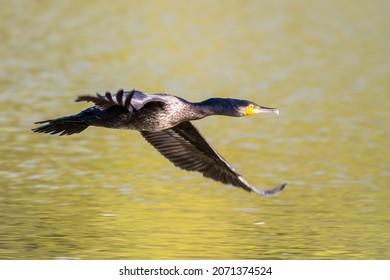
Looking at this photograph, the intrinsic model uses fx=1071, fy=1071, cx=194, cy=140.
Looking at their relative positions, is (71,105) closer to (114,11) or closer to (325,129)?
(325,129)

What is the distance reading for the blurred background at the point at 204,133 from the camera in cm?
1143

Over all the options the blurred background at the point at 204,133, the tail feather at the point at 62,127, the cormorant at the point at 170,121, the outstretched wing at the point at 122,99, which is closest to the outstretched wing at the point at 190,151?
the cormorant at the point at 170,121

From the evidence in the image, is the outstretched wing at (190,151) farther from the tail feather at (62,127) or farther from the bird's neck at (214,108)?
the tail feather at (62,127)

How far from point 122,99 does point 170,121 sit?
3.99 ft

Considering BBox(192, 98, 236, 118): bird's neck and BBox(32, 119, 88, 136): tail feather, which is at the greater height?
BBox(192, 98, 236, 118): bird's neck

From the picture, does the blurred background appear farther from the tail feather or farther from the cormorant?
the tail feather

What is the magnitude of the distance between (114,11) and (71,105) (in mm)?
12566

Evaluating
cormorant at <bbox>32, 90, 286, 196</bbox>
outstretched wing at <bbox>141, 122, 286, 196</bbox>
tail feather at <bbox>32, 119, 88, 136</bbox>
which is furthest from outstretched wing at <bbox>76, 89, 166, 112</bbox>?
outstretched wing at <bbox>141, 122, 286, 196</bbox>

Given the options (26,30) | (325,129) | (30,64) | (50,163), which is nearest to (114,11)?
(26,30)

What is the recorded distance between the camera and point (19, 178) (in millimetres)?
13719

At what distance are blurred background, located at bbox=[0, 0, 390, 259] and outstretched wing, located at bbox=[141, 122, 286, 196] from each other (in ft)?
2.01

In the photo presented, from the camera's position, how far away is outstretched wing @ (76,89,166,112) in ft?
30.7

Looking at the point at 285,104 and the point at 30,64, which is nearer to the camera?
the point at 285,104
